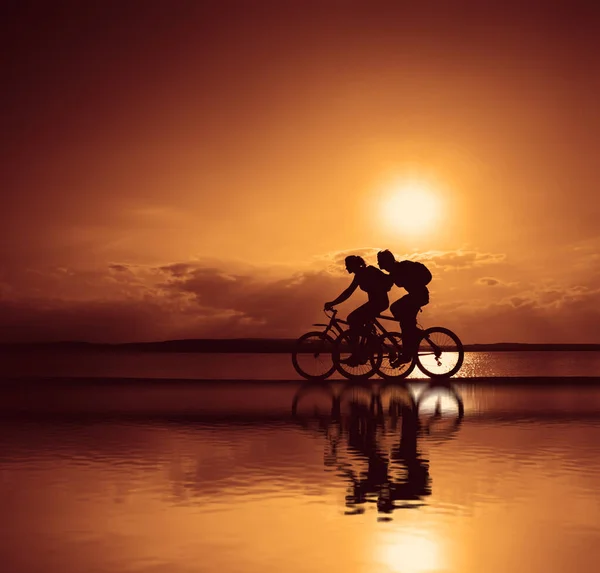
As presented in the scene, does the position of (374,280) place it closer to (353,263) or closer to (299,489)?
(353,263)

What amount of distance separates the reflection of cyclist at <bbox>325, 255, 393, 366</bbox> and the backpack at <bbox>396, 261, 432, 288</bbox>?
0.97 ft

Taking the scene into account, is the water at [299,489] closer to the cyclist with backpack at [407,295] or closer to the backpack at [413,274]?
the cyclist with backpack at [407,295]

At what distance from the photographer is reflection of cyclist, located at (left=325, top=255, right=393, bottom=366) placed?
74.2 feet

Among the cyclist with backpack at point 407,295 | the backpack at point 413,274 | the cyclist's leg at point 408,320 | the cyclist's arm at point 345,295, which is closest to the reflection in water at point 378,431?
the cyclist's leg at point 408,320

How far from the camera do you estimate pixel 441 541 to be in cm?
694

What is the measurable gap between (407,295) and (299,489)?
13997 mm

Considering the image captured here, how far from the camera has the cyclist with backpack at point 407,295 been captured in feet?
74.5

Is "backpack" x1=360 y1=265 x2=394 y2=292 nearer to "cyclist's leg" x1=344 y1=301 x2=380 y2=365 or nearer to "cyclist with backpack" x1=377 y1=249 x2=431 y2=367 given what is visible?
"cyclist with backpack" x1=377 y1=249 x2=431 y2=367

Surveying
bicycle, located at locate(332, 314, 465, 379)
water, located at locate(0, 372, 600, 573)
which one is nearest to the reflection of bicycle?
bicycle, located at locate(332, 314, 465, 379)

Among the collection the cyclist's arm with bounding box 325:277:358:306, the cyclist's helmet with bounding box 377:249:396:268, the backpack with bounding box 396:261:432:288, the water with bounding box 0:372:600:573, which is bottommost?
the water with bounding box 0:372:600:573

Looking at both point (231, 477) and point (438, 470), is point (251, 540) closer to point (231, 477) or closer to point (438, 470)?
point (231, 477)

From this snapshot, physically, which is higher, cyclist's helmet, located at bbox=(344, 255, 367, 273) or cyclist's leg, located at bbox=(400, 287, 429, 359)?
cyclist's helmet, located at bbox=(344, 255, 367, 273)

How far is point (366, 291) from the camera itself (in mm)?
22781

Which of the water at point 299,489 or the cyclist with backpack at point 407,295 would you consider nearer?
the water at point 299,489
